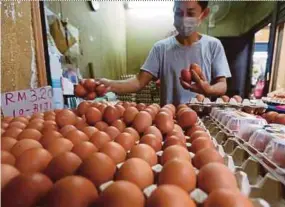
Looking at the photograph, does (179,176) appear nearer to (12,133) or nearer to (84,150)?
(84,150)

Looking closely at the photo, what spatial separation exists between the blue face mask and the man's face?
1.2 inches

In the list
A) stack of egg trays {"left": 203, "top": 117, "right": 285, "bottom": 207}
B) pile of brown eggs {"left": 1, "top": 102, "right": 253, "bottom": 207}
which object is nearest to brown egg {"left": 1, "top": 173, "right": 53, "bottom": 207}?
pile of brown eggs {"left": 1, "top": 102, "right": 253, "bottom": 207}

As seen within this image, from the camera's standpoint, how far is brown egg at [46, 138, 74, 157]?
61cm

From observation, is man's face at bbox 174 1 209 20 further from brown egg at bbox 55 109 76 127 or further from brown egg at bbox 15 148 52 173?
brown egg at bbox 15 148 52 173

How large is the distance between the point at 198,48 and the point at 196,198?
1649 millimetres

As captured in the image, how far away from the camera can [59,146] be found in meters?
0.62

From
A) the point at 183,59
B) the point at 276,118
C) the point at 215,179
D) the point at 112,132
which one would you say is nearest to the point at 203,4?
the point at 183,59

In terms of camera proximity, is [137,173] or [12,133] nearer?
[137,173]

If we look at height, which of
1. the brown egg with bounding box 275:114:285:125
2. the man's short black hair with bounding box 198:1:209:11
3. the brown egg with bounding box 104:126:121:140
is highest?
the man's short black hair with bounding box 198:1:209:11

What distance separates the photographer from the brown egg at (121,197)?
36 centimetres

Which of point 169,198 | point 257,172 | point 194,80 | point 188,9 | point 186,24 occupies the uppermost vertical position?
point 188,9

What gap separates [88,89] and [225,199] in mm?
1101

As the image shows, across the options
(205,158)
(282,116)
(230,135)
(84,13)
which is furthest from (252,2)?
(205,158)

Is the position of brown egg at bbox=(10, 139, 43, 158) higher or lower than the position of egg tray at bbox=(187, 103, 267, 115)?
higher
